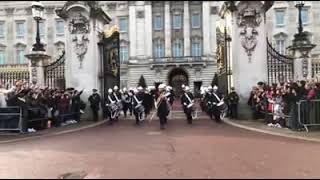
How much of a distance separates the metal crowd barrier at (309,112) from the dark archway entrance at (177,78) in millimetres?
68034

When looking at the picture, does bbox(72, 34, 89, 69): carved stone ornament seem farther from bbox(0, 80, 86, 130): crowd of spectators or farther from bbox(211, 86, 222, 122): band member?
bbox(211, 86, 222, 122): band member

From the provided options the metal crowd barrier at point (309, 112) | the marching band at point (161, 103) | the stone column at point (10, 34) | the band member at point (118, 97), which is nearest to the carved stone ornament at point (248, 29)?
the marching band at point (161, 103)

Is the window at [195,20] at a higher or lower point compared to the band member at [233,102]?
higher

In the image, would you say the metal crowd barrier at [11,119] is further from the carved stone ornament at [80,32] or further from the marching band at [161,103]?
the carved stone ornament at [80,32]

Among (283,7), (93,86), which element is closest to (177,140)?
(93,86)

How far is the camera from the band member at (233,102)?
73.7ft

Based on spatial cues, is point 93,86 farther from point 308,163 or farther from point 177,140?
point 308,163

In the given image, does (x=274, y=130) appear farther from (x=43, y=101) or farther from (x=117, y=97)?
(x=117, y=97)

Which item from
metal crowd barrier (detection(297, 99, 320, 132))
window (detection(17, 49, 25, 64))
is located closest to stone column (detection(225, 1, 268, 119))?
metal crowd barrier (detection(297, 99, 320, 132))

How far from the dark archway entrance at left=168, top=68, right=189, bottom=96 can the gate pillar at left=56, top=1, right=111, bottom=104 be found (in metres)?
62.1

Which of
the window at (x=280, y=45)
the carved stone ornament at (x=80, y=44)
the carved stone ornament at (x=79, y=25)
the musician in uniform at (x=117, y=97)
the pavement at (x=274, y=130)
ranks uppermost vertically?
the window at (x=280, y=45)

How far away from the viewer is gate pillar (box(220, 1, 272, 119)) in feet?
75.2

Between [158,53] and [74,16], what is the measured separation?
2482 inches

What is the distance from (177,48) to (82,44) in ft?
208
